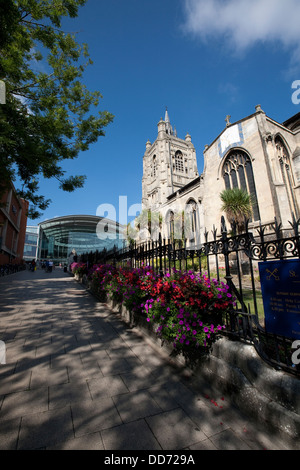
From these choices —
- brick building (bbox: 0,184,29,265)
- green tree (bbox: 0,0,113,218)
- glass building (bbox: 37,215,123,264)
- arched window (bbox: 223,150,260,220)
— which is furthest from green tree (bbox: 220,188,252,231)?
glass building (bbox: 37,215,123,264)

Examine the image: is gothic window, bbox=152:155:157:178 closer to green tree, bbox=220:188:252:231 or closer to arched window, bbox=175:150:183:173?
arched window, bbox=175:150:183:173

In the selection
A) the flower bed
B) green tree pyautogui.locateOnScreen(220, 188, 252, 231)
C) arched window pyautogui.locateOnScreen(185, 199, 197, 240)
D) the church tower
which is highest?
the church tower

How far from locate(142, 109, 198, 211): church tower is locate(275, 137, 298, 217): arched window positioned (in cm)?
2199

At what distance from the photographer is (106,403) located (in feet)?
7.22

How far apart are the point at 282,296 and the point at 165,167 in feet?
138

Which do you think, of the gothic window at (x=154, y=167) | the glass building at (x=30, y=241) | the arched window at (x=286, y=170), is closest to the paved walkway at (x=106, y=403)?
the arched window at (x=286, y=170)

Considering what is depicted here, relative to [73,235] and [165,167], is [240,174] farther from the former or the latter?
[73,235]

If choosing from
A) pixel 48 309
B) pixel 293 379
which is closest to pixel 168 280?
pixel 293 379

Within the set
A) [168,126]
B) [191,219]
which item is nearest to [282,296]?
[191,219]

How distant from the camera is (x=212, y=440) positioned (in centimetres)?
174

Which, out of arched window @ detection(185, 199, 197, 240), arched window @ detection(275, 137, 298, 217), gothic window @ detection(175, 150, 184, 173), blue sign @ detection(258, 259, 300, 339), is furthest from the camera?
gothic window @ detection(175, 150, 184, 173)

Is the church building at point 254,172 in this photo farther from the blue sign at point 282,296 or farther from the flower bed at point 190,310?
the blue sign at point 282,296

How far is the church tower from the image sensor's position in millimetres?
40438

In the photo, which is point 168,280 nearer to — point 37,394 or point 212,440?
point 212,440
